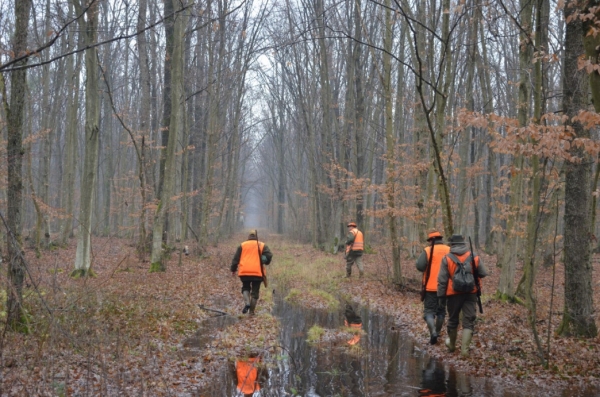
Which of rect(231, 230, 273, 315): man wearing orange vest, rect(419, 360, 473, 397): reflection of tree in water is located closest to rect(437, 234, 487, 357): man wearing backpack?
rect(419, 360, 473, 397): reflection of tree in water

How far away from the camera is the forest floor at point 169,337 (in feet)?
17.5

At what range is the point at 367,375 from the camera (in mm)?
6617

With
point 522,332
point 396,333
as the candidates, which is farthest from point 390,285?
point 522,332

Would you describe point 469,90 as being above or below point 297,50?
below

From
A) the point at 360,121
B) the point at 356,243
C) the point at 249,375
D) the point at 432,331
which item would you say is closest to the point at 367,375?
the point at 249,375

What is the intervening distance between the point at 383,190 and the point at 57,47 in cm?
1901

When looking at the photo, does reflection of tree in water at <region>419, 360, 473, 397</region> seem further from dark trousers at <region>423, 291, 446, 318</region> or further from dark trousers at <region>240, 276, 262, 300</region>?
dark trousers at <region>240, 276, 262, 300</region>

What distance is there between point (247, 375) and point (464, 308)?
3558 mm

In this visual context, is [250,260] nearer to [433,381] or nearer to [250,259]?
[250,259]

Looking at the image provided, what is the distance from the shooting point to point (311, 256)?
24.5 metres

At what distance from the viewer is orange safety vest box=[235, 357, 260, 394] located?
19.7ft

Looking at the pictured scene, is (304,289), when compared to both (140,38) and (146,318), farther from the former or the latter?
(140,38)

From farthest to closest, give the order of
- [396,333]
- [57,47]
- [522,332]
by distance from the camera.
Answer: [57,47], [396,333], [522,332]

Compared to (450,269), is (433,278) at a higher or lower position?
lower
